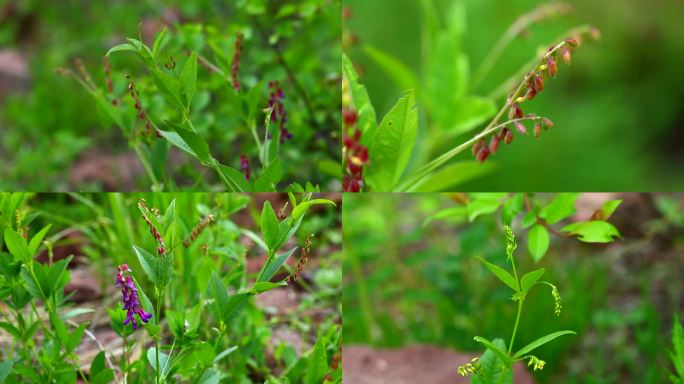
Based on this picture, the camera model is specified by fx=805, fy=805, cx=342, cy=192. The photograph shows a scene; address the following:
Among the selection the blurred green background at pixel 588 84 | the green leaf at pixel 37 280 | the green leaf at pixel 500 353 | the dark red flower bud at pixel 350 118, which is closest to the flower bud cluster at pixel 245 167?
the dark red flower bud at pixel 350 118

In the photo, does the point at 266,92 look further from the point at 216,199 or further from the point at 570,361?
the point at 570,361

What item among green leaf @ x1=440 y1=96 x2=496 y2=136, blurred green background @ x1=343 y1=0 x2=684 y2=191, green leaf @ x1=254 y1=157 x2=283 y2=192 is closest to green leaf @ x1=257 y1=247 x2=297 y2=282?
green leaf @ x1=254 y1=157 x2=283 y2=192

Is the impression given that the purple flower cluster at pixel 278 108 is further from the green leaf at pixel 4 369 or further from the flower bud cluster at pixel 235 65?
the green leaf at pixel 4 369

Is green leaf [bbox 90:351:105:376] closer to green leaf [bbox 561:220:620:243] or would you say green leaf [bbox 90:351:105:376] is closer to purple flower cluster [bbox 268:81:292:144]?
purple flower cluster [bbox 268:81:292:144]

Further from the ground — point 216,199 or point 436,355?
point 216,199

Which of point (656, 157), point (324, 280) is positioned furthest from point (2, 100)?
point (656, 157)

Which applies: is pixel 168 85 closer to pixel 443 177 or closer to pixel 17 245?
pixel 17 245
